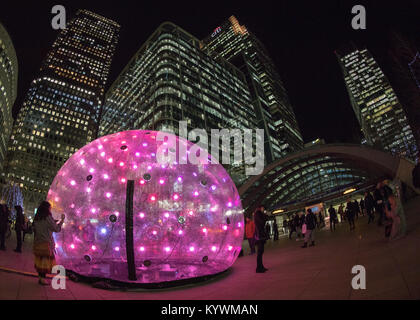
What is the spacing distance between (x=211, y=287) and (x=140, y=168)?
2.86 metres

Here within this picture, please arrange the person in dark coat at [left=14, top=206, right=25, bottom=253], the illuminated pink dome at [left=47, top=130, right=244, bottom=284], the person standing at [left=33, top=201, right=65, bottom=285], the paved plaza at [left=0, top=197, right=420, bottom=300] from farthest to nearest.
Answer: the person in dark coat at [left=14, top=206, right=25, bottom=253] < the illuminated pink dome at [left=47, top=130, right=244, bottom=284] < the person standing at [left=33, top=201, right=65, bottom=285] < the paved plaza at [left=0, top=197, right=420, bottom=300]

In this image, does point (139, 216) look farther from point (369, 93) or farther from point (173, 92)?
point (369, 93)

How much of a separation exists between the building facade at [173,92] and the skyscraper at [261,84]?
1924cm

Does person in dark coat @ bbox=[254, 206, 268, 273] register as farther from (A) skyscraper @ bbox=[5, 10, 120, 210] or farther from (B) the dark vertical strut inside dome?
(A) skyscraper @ bbox=[5, 10, 120, 210]

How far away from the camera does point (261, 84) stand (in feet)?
383

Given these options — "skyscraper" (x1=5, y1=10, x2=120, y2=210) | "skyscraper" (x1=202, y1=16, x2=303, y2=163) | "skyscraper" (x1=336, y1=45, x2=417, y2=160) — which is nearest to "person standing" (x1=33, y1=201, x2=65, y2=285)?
"skyscraper" (x1=336, y1=45, x2=417, y2=160)

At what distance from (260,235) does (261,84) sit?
394ft

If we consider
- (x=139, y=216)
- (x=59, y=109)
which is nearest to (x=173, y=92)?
(x=139, y=216)

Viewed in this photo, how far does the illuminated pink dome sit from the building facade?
4114 centimetres

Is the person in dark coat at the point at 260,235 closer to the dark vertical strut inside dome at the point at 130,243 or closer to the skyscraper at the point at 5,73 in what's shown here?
the dark vertical strut inside dome at the point at 130,243

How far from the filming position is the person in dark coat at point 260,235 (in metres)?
5.63

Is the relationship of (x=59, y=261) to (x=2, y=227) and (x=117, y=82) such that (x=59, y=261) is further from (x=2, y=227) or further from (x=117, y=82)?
(x=117, y=82)

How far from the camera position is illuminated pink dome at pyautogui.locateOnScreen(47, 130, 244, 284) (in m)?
4.75
